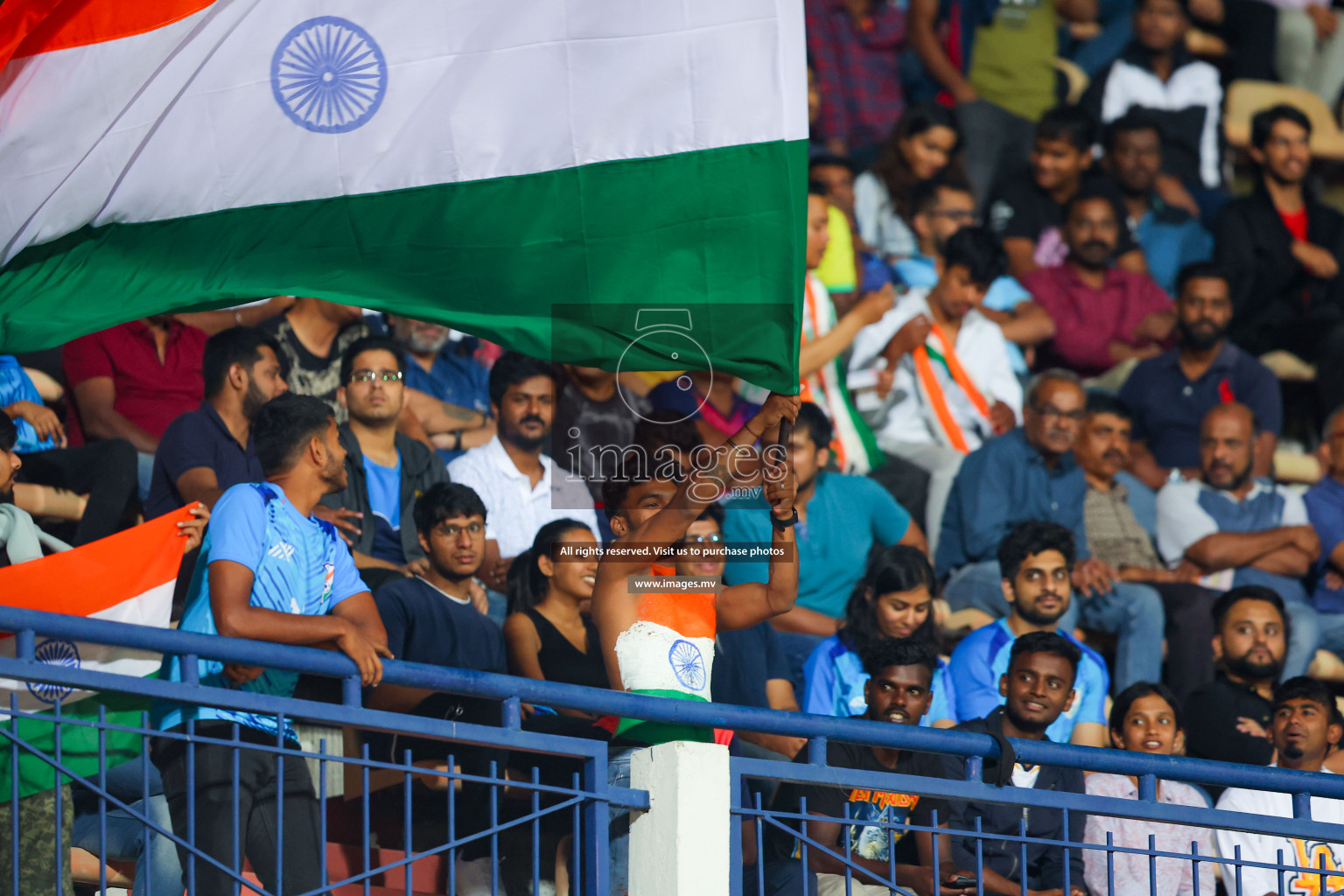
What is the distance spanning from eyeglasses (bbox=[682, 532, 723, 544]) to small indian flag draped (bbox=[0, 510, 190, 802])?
60.8 inches

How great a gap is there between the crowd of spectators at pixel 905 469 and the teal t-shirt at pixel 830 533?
18 millimetres

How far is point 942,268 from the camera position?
9977 millimetres

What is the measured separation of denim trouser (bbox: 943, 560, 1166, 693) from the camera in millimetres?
7922

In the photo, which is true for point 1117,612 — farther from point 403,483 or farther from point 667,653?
point 667,653

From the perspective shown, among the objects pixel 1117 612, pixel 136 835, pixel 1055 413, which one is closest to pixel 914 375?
pixel 1055 413

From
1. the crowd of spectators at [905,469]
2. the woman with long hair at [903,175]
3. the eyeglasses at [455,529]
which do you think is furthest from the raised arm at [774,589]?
the woman with long hair at [903,175]

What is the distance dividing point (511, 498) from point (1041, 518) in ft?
8.25

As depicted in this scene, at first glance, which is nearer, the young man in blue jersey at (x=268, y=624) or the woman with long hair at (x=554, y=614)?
the young man in blue jersey at (x=268, y=624)

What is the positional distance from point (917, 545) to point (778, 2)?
3313mm

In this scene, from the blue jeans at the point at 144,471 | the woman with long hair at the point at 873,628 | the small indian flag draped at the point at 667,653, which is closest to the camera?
the small indian flag draped at the point at 667,653

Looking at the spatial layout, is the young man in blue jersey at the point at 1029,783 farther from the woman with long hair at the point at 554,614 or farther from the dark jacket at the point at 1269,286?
the dark jacket at the point at 1269,286

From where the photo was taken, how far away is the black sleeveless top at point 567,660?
20.7ft

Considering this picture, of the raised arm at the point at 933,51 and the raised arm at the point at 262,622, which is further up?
the raised arm at the point at 933,51

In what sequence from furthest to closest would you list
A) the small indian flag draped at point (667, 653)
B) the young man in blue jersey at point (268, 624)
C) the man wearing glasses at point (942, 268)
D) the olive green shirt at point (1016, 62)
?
the olive green shirt at point (1016, 62)
the man wearing glasses at point (942, 268)
the small indian flag draped at point (667, 653)
the young man in blue jersey at point (268, 624)
